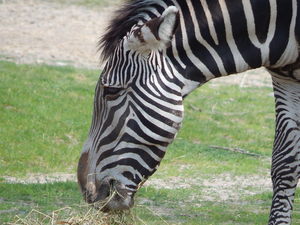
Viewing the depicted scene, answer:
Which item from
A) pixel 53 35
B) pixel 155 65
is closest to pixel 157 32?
pixel 155 65

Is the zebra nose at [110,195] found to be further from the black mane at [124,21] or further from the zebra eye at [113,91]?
the black mane at [124,21]

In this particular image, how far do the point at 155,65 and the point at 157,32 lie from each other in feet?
0.90

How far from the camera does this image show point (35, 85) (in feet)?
48.5

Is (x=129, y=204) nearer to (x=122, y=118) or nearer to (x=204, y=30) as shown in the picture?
(x=122, y=118)

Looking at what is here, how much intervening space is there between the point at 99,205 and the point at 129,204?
21 cm

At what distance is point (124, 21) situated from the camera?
5863 mm

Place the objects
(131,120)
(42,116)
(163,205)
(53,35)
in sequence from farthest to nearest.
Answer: (53,35) → (42,116) → (163,205) → (131,120)

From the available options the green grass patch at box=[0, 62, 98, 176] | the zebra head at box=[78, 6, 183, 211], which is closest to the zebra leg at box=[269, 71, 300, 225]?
the zebra head at box=[78, 6, 183, 211]

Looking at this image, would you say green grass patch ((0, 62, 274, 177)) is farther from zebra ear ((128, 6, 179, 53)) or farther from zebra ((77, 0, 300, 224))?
zebra ear ((128, 6, 179, 53))

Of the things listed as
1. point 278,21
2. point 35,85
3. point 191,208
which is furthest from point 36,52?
point 278,21

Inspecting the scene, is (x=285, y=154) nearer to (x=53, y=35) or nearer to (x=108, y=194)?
(x=108, y=194)

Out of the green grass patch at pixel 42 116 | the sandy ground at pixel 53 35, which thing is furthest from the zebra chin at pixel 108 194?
the sandy ground at pixel 53 35

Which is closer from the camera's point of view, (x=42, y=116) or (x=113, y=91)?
(x=113, y=91)

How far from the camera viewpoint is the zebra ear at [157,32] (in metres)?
5.59
